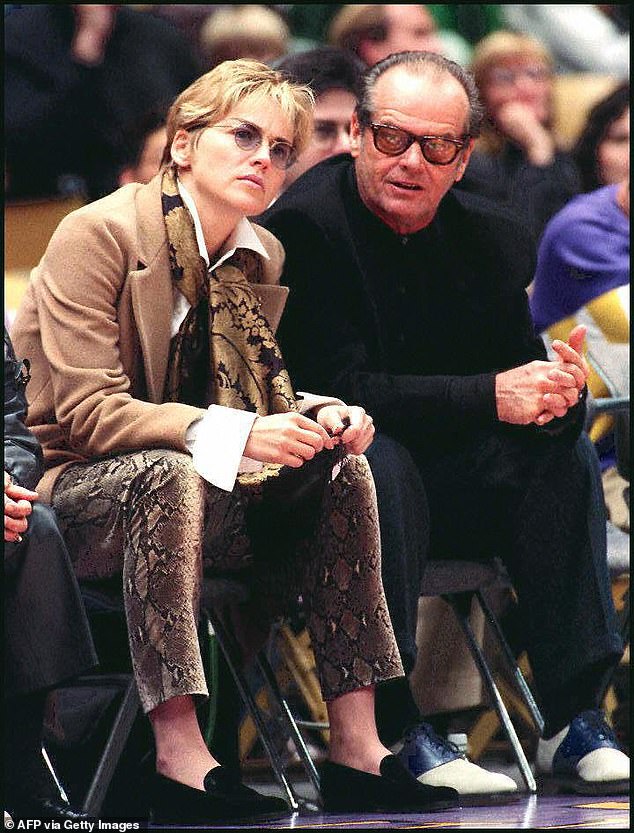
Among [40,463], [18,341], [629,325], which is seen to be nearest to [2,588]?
[40,463]

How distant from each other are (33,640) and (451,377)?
1093 millimetres

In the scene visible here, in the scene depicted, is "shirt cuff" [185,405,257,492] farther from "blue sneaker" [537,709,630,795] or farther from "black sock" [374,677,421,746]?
"blue sneaker" [537,709,630,795]

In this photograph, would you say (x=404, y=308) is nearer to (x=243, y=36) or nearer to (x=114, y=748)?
(x=114, y=748)

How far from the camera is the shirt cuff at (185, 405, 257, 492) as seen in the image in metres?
2.62

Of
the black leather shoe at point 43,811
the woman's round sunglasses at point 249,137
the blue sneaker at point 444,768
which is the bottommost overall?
the blue sneaker at point 444,768

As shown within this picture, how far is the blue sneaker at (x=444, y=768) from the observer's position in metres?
2.85

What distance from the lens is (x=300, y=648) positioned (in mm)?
3656

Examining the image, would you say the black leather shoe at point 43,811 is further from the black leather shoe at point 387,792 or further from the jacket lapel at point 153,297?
the jacket lapel at point 153,297

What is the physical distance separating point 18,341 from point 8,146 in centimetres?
210

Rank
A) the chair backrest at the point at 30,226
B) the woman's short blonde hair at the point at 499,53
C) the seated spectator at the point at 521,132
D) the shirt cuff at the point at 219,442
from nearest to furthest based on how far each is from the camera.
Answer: the shirt cuff at the point at 219,442
the chair backrest at the point at 30,226
the seated spectator at the point at 521,132
the woman's short blonde hair at the point at 499,53

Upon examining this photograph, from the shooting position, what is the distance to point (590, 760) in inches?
119

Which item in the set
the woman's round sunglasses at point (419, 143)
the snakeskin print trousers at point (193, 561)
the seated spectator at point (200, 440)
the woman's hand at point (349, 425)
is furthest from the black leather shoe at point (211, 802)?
the woman's round sunglasses at point (419, 143)

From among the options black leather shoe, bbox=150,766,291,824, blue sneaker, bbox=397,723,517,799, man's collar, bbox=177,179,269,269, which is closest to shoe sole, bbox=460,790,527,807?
blue sneaker, bbox=397,723,517,799

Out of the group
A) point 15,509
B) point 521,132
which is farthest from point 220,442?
point 521,132
